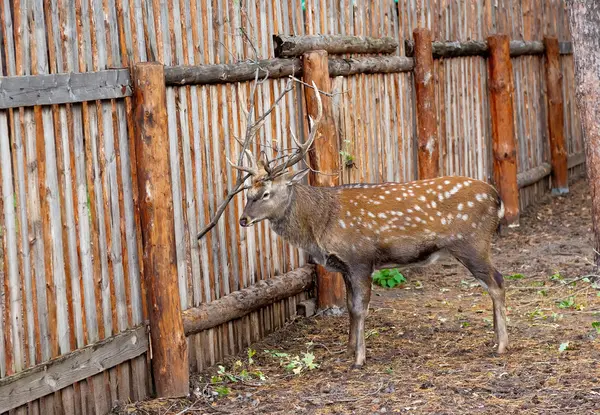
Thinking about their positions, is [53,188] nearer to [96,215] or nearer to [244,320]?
[96,215]

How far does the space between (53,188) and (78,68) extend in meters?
0.76

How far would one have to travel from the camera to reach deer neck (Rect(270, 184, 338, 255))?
7.90m

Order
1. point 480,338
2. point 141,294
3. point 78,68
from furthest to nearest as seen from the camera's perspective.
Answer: point 480,338 → point 141,294 → point 78,68

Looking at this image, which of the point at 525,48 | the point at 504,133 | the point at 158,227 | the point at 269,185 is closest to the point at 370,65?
the point at 269,185

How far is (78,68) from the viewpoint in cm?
616

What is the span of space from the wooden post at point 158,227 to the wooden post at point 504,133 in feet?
23.0

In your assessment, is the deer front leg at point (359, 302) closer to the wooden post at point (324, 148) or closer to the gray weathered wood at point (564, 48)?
the wooden post at point (324, 148)

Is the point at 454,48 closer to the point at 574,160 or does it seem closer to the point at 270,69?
the point at 270,69

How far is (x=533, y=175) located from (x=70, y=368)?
9.58 meters

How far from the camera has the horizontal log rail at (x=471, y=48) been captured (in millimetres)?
11328

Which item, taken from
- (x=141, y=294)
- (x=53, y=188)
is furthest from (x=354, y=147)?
(x=53, y=188)

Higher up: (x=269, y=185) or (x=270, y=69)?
(x=270, y=69)

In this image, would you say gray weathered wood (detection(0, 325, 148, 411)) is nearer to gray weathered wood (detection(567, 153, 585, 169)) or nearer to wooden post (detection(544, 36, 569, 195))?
wooden post (detection(544, 36, 569, 195))

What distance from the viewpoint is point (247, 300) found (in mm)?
7941
